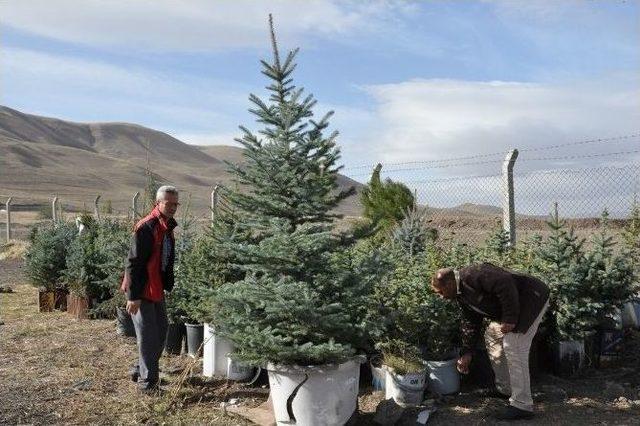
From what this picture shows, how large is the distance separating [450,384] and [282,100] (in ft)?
9.58

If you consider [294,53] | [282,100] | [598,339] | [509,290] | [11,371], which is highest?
[294,53]

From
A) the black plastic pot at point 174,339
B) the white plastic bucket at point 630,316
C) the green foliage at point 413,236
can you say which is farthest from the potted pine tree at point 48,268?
the white plastic bucket at point 630,316

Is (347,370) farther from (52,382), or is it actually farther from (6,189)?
(6,189)

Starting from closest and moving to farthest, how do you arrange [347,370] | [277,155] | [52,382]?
1. [347,370]
2. [277,155]
3. [52,382]

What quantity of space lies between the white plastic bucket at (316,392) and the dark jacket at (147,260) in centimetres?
165

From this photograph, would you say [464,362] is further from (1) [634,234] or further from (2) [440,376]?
(1) [634,234]

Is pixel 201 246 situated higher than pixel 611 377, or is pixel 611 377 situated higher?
pixel 201 246

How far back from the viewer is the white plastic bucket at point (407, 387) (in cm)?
542

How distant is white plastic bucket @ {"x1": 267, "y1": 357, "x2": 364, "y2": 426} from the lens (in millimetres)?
4902

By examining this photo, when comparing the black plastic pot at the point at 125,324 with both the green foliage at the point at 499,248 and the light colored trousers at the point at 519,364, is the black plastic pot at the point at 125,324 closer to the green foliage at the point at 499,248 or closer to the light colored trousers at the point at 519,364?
the green foliage at the point at 499,248

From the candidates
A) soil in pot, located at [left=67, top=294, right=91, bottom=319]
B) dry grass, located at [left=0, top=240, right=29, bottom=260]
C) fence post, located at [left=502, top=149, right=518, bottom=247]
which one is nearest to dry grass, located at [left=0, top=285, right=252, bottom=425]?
soil in pot, located at [left=67, top=294, right=91, bottom=319]

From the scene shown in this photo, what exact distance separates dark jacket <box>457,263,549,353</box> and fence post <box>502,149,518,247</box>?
8.73ft

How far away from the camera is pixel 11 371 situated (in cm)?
693

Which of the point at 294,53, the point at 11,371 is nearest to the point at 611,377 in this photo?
the point at 294,53
